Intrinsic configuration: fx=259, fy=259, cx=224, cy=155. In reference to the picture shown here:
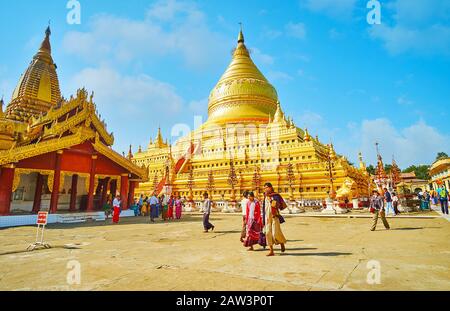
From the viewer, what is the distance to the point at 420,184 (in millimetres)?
65938

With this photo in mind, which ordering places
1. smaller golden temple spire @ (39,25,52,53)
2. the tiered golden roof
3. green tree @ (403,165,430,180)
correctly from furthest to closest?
1. green tree @ (403,165,430,180)
2. smaller golden temple spire @ (39,25,52,53)
3. the tiered golden roof

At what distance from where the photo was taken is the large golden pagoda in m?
26.2

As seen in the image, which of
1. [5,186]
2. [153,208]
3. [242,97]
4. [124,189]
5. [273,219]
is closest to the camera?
[273,219]

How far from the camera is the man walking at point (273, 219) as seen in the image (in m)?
5.91

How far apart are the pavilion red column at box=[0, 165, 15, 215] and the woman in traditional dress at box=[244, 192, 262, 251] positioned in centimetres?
1338

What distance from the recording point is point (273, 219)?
612 centimetres

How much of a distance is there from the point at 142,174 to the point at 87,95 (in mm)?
6934

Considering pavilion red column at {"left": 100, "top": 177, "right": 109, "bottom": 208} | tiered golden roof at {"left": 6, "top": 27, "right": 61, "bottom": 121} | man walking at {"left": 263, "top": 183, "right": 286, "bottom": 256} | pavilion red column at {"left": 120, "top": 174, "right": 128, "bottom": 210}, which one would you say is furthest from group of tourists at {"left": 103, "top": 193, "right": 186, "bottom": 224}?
man walking at {"left": 263, "top": 183, "right": 286, "bottom": 256}

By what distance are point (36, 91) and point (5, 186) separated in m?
11.7

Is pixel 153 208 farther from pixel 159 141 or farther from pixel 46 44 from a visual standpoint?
pixel 159 141

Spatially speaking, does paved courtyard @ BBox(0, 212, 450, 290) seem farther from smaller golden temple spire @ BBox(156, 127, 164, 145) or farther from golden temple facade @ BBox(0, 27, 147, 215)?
smaller golden temple spire @ BBox(156, 127, 164, 145)

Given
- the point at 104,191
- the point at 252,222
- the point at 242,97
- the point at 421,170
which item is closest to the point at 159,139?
the point at 242,97

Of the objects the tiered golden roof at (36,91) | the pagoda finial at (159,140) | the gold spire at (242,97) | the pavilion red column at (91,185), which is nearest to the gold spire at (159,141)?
the pagoda finial at (159,140)

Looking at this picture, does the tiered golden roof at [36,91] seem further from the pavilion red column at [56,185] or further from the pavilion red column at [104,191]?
the pavilion red column at [104,191]
